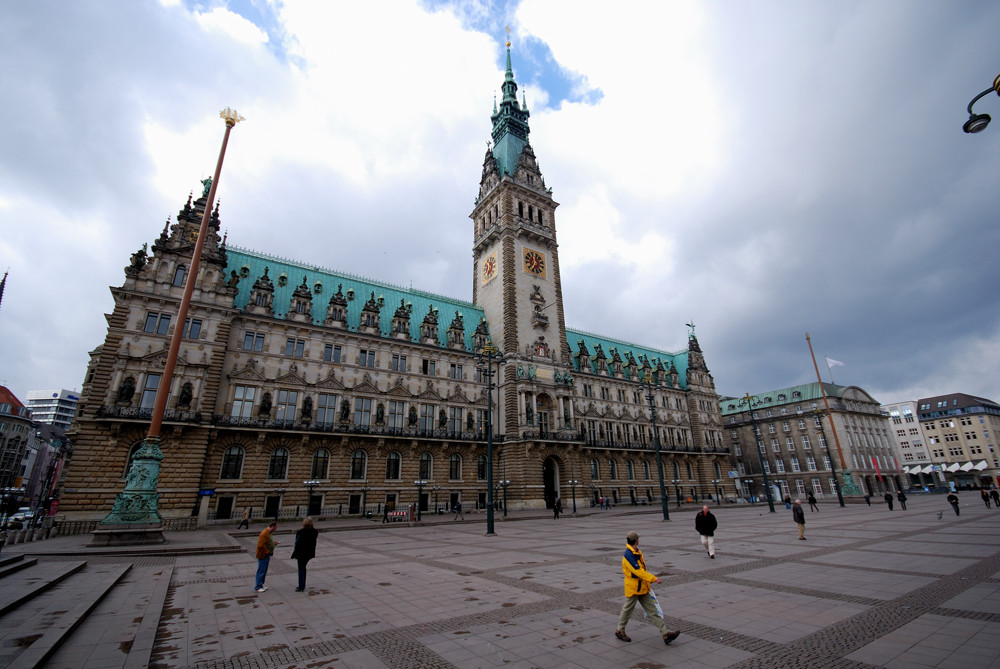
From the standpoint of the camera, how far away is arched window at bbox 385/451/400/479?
40991 mm

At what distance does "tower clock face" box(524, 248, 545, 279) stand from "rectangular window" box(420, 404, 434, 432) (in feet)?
70.8

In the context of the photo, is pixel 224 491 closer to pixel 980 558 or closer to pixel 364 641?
pixel 364 641

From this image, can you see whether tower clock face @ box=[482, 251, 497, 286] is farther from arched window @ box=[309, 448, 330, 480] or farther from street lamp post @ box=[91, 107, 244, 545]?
street lamp post @ box=[91, 107, 244, 545]

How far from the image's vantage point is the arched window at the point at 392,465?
41.0m

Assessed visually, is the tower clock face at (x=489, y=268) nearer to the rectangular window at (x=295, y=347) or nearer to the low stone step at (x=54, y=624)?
the rectangular window at (x=295, y=347)

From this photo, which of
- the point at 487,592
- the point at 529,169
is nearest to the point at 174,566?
the point at 487,592

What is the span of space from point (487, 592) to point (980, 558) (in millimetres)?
14668

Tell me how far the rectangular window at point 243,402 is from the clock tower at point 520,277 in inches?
962

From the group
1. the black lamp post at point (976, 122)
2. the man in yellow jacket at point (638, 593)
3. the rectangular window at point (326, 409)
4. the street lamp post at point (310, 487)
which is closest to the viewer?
the man in yellow jacket at point (638, 593)

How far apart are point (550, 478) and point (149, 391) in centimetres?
3855

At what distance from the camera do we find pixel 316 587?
1186cm

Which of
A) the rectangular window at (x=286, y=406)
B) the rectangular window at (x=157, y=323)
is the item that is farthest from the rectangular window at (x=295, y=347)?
the rectangular window at (x=157, y=323)

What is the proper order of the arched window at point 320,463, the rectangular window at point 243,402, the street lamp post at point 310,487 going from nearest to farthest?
the street lamp post at point 310,487
the rectangular window at point 243,402
the arched window at point 320,463

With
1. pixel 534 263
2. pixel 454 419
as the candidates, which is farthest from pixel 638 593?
pixel 534 263
